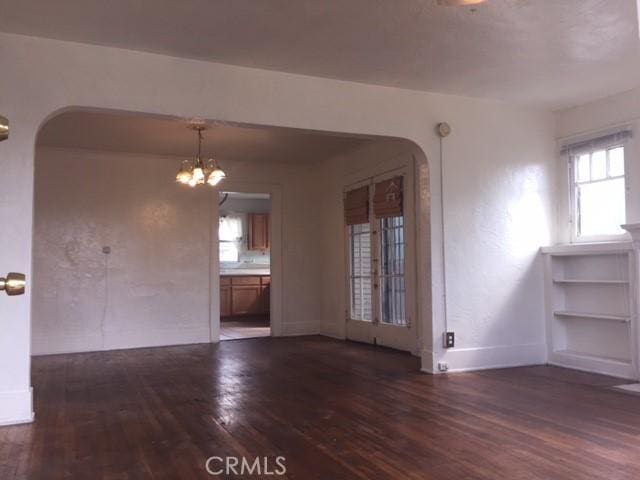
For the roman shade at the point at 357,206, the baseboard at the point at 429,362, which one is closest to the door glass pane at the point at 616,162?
the baseboard at the point at 429,362

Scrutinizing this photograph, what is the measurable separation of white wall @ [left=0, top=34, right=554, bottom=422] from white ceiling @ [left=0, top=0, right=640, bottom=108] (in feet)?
0.52

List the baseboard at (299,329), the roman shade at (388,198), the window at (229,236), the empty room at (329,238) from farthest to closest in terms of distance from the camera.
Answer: the window at (229,236) < the baseboard at (299,329) < the roman shade at (388,198) < the empty room at (329,238)

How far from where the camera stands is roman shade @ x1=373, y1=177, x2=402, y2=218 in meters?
6.46

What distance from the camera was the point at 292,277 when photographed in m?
8.20

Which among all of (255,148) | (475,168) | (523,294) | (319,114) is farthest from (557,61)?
(255,148)

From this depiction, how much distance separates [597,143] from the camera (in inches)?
205

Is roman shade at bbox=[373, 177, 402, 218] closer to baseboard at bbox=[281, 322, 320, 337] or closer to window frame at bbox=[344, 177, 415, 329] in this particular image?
window frame at bbox=[344, 177, 415, 329]

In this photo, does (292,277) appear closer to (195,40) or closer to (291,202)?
(291,202)

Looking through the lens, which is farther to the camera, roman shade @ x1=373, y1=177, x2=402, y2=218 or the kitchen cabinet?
the kitchen cabinet

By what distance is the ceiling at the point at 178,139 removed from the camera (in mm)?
5666

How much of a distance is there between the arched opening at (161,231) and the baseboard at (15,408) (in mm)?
3163

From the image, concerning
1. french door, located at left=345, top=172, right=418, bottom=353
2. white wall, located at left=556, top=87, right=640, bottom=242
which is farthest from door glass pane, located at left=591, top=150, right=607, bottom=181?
french door, located at left=345, top=172, right=418, bottom=353
